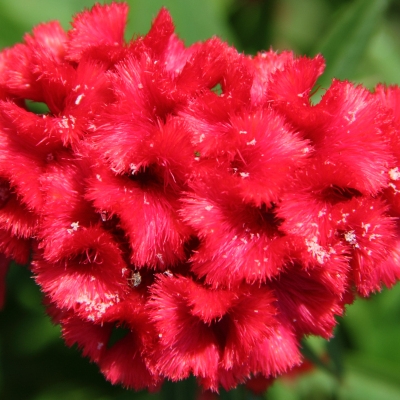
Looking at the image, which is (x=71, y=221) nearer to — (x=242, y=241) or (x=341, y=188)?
(x=242, y=241)

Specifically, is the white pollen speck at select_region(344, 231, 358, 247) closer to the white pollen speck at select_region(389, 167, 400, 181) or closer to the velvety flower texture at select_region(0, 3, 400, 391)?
the velvety flower texture at select_region(0, 3, 400, 391)

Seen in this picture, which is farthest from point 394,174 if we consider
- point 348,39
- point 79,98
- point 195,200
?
point 348,39

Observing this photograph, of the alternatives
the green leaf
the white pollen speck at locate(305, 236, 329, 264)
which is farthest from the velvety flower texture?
the green leaf

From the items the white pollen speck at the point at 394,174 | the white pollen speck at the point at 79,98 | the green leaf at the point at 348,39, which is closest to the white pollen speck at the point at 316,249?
the white pollen speck at the point at 394,174

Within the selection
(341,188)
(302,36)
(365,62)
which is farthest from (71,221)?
(302,36)

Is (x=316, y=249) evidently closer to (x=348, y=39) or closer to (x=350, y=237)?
(x=350, y=237)

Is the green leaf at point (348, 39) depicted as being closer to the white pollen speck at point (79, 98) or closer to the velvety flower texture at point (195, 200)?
the velvety flower texture at point (195, 200)
